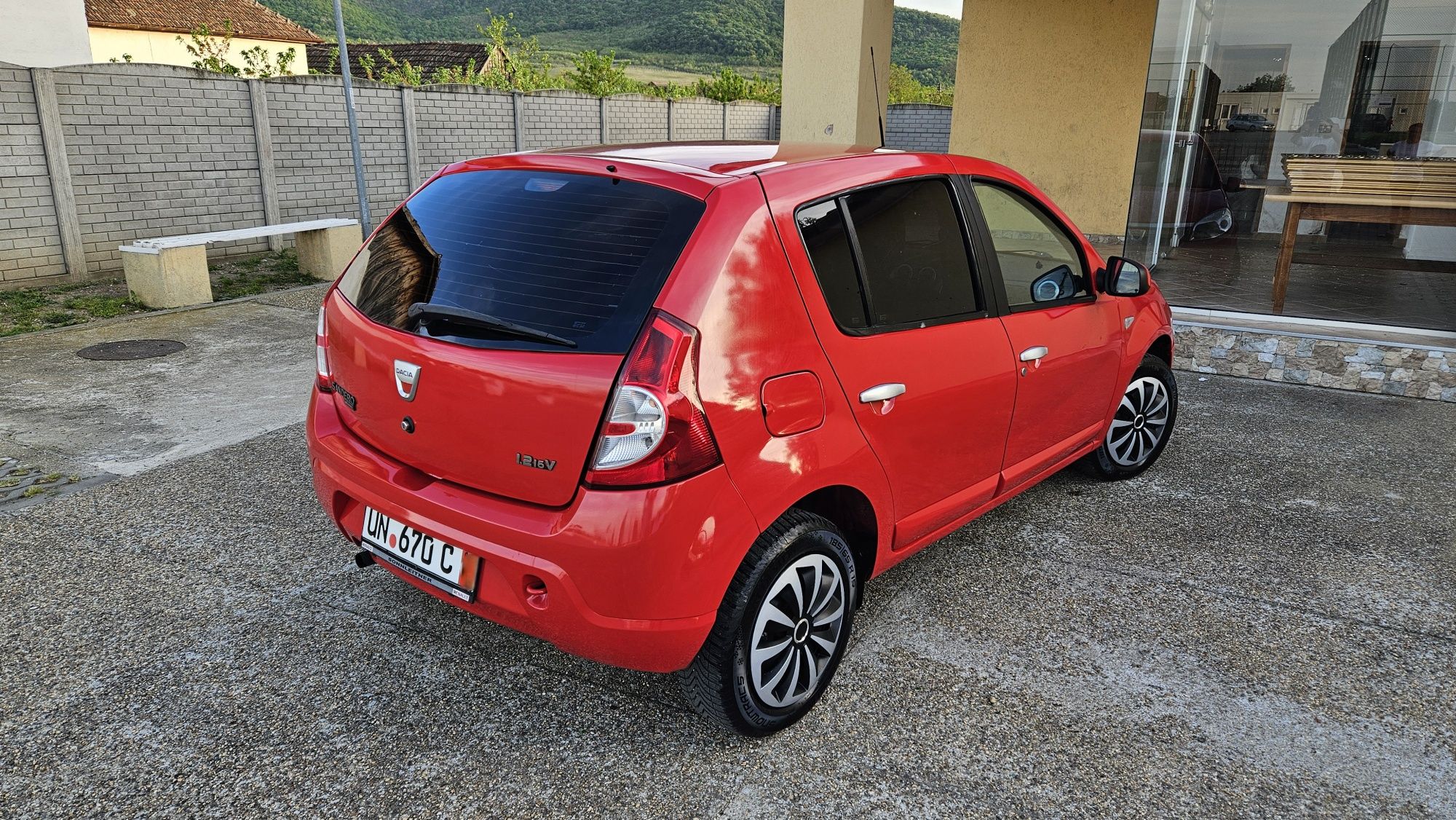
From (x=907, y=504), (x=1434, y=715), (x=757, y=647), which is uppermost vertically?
(x=907, y=504)

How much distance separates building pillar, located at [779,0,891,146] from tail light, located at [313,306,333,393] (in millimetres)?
6467

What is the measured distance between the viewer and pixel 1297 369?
6.62 meters

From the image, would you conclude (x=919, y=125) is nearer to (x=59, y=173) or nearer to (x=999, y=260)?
(x=59, y=173)

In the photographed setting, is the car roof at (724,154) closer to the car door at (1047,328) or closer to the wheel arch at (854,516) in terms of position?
the car door at (1047,328)

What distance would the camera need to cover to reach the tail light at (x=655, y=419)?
2225mm

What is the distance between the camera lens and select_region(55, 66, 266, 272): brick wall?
30.6 feet

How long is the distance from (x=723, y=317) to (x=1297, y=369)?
232 inches

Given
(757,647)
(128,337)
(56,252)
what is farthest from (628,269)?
(56,252)

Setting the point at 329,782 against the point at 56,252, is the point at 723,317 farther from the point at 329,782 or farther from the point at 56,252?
the point at 56,252

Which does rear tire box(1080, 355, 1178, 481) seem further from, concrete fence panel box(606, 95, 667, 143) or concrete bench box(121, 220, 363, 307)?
concrete fence panel box(606, 95, 667, 143)

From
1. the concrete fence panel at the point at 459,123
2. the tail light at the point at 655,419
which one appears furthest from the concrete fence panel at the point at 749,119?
the tail light at the point at 655,419

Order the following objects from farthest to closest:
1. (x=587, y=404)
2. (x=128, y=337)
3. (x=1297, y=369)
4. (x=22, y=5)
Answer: (x=22, y=5), (x=128, y=337), (x=1297, y=369), (x=587, y=404)

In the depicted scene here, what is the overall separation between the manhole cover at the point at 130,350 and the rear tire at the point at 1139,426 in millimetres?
6422

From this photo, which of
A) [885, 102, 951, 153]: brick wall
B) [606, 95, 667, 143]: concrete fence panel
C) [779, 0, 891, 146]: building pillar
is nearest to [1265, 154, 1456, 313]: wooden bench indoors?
[779, 0, 891, 146]: building pillar
